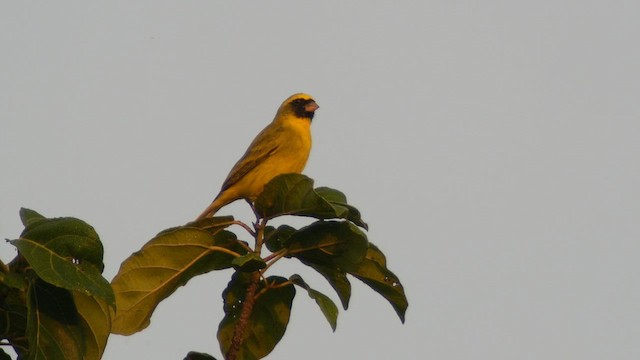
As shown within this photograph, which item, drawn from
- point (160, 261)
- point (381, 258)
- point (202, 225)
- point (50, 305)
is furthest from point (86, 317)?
point (381, 258)

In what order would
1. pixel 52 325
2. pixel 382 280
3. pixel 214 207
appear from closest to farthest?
pixel 52 325, pixel 382 280, pixel 214 207

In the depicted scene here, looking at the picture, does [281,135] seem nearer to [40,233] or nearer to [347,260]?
[347,260]

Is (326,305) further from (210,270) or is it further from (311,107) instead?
(311,107)

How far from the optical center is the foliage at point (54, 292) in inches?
127

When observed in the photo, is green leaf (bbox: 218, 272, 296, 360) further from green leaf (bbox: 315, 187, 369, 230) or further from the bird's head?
the bird's head

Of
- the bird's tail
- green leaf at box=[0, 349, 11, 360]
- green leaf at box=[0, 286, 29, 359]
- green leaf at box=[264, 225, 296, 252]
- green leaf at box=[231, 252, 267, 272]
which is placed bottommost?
green leaf at box=[0, 349, 11, 360]

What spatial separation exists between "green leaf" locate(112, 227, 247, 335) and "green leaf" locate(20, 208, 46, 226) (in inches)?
23.1

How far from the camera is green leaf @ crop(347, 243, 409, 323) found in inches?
170

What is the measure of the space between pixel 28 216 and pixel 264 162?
443cm

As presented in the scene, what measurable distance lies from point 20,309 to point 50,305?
0.16 meters

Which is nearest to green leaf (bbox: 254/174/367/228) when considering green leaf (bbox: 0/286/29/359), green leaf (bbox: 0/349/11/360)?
green leaf (bbox: 0/286/29/359)

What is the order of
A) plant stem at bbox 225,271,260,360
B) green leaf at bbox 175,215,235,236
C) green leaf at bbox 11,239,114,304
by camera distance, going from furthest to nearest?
green leaf at bbox 175,215,235,236 < plant stem at bbox 225,271,260,360 < green leaf at bbox 11,239,114,304

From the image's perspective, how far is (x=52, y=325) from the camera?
343 centimetres

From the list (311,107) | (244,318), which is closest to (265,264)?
(244,318)
